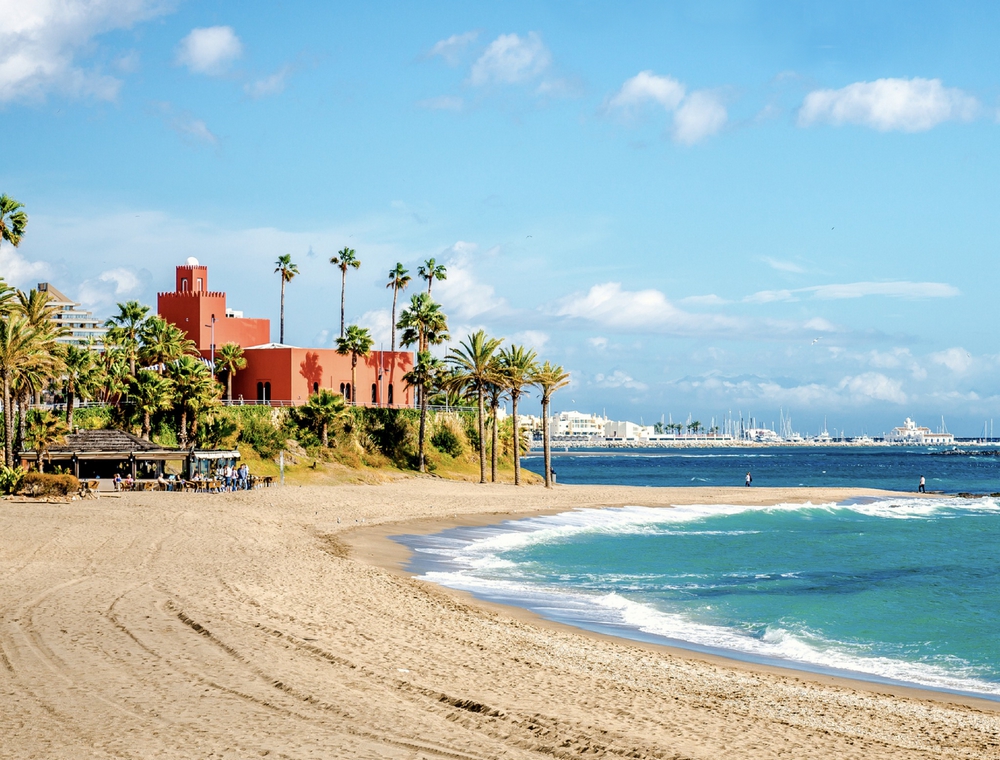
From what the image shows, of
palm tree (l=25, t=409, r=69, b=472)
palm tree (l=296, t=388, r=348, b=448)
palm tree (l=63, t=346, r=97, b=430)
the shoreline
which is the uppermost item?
palm tree (l=63, t=346, r=97, b=430)

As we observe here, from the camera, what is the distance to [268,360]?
5700 cm

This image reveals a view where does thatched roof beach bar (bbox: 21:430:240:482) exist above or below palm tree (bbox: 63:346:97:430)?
below

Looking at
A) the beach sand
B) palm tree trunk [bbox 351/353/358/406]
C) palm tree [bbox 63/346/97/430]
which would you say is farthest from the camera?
palm tree trunk [bbox 351/353/358/406]

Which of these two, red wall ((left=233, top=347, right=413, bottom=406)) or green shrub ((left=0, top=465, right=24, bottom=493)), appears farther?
red wall ((left=233, top=347, right=413, bottom=406))

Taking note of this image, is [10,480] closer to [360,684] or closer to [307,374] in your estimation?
[307,374]

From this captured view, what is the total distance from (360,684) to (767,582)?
15.0m

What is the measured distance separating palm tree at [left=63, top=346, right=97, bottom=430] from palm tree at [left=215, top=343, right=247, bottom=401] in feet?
24.6

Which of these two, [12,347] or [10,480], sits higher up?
[12,347]

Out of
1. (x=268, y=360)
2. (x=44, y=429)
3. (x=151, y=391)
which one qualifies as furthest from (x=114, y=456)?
(x=268, y=360)

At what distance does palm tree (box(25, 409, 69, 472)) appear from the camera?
142 feet

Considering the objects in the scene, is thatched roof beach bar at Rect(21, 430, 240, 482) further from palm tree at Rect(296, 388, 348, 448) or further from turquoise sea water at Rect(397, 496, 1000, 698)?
turquoise sea water at Rect(397, 496, 1000, 698)

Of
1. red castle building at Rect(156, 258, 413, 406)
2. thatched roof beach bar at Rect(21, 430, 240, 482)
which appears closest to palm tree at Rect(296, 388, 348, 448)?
red castle building at Rect(156, 258, 413, 406)

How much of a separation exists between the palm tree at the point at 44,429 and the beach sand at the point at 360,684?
26.2 metres

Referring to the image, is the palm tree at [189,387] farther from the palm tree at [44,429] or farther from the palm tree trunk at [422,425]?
the palm tree trunk at [422,425]
